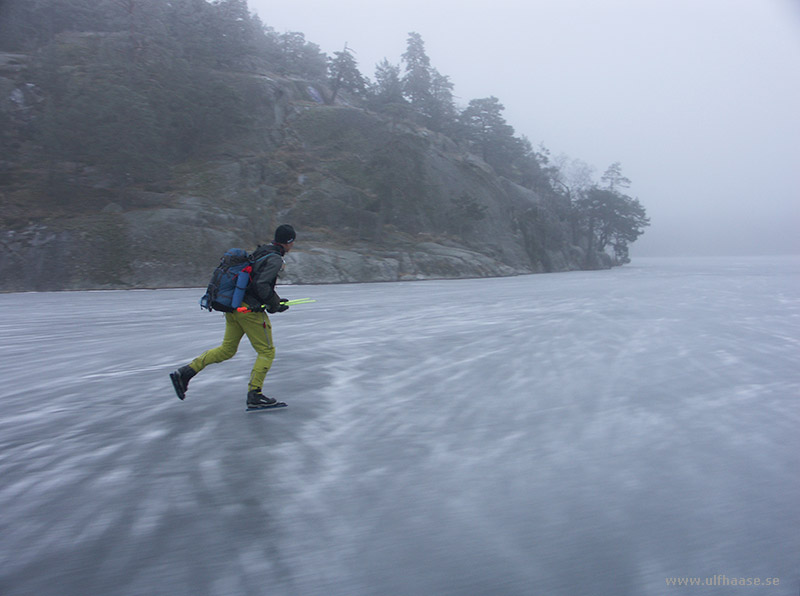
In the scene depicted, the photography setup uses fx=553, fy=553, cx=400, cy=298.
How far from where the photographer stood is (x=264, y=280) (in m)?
5.60

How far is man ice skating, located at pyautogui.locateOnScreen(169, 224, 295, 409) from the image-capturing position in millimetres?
5660

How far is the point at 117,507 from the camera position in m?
3.74

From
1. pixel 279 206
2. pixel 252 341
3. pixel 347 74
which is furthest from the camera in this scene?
pixel 347 74

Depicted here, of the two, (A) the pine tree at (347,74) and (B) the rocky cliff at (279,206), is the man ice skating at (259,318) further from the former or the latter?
(A) the pine tree at (347,74)

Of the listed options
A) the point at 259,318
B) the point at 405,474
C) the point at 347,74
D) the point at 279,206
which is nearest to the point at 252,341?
the point at 259,318

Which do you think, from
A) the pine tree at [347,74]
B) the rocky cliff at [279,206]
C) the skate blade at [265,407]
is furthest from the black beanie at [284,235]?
the pine tree at [347,74]

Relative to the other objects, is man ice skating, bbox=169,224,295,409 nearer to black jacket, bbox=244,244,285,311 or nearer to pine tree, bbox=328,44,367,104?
black jacket, bbox=244,244,285,311

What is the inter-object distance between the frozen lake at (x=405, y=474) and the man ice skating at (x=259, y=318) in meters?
0.32

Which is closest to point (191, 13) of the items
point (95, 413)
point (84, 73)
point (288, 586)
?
point (84, 73)

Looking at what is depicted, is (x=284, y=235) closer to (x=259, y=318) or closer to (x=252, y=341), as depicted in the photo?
(x=259, y=318)

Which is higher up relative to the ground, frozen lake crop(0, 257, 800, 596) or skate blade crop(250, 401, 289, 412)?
skate blade crop(250, 401, 289, 412)

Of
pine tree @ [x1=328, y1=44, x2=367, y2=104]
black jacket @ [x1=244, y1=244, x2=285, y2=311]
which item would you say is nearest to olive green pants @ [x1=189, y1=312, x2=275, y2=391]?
black jacket @ [x1=244, y1=244, x2=285, y2=311]

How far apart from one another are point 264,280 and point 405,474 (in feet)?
8.11

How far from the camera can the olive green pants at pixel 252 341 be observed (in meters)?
5.84
